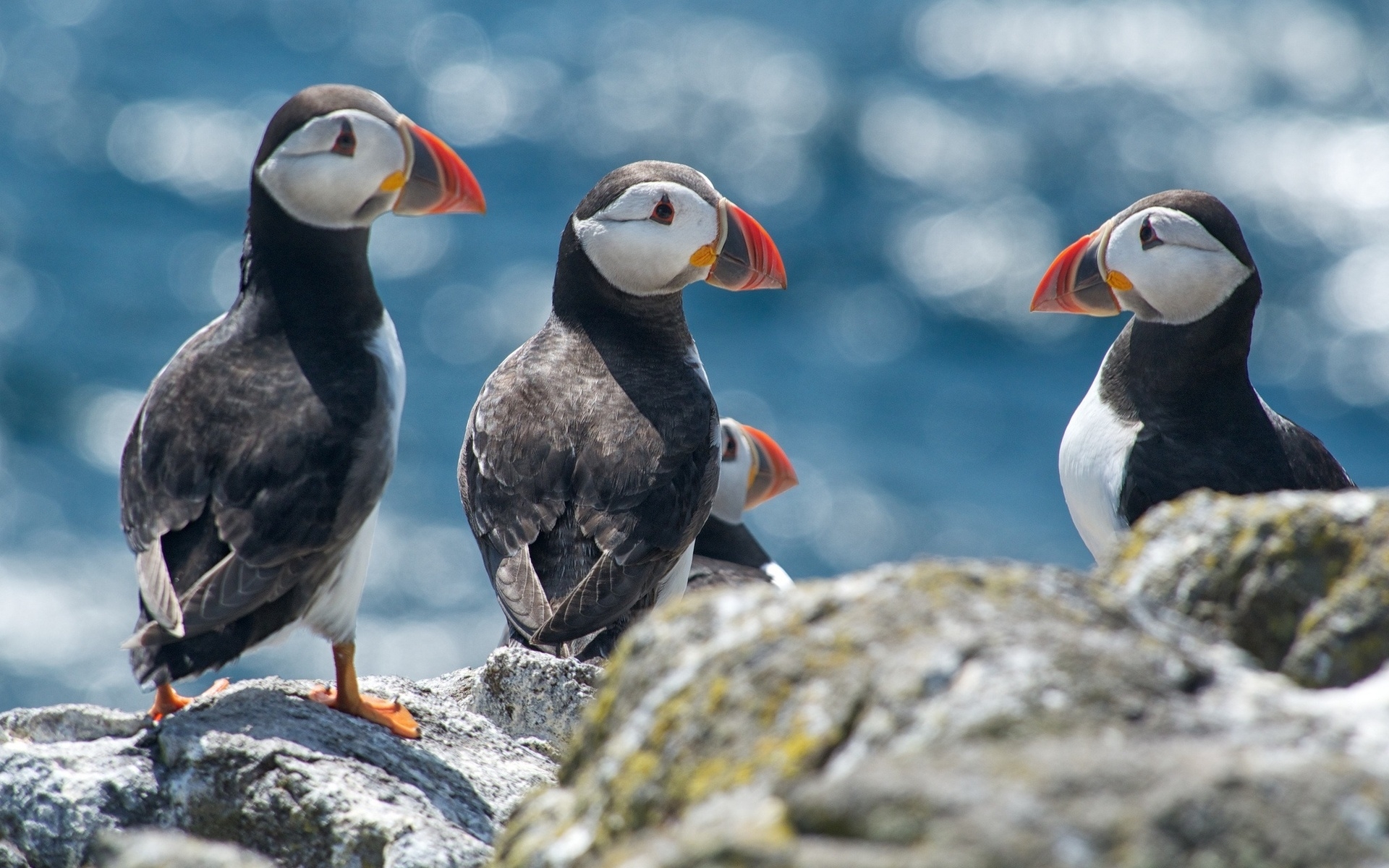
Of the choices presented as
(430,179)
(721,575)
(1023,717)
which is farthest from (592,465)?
(1023,717)

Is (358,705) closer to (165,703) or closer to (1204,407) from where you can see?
(165,703)

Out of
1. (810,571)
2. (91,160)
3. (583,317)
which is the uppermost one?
(91,160)

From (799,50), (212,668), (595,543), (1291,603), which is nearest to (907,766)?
(1291,603)

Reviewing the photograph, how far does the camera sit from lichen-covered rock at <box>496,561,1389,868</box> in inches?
75.2

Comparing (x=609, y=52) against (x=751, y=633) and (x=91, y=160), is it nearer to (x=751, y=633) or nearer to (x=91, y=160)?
(x=91, y=160)

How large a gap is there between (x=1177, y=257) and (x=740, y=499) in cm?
285

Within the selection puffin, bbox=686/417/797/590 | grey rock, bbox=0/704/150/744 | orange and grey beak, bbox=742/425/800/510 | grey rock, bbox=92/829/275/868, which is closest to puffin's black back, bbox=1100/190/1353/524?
puffin, bbox=686/417/797/590

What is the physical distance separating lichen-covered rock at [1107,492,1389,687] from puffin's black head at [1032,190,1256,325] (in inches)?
130

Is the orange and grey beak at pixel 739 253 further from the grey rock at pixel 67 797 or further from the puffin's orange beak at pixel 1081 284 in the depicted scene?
the grey rock at pixel 67 797

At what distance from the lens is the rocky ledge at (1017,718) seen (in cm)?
192

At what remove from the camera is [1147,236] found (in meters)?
6.11

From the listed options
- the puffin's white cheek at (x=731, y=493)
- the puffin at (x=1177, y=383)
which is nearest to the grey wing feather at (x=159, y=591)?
the puffin at (x=1177, y=383)

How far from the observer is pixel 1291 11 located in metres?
27.7

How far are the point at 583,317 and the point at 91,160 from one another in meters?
20.8
